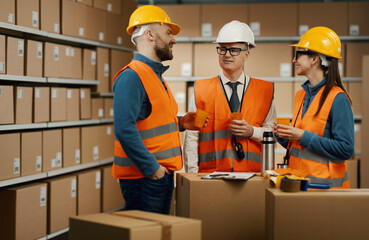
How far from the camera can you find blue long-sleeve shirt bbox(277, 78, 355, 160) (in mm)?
2256

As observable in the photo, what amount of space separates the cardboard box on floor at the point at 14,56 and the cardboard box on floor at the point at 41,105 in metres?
0.26

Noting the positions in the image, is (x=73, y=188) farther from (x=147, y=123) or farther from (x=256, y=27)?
(x=256, y=27)

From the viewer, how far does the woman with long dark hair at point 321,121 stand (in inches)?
90.0

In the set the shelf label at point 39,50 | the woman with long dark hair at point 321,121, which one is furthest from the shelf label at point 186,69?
the woman with long dark hair at point 321,121

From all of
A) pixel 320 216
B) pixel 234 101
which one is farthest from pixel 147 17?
pixel 320 216

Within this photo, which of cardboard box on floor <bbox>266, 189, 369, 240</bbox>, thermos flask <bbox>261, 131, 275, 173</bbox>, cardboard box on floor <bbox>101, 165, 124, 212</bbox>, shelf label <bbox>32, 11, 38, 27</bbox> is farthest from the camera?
cardboard box on floor <bbox>101, 165, 124, 212</bbox>

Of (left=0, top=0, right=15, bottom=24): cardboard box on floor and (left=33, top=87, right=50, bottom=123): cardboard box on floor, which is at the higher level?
(left=0, top=0, right=15, bottom=24): cardboard box on floor

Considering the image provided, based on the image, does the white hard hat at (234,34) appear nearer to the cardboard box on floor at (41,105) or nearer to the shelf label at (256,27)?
the cardboard box on floor at (41,105)

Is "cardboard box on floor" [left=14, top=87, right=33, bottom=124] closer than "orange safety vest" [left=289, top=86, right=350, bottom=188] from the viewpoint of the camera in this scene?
No

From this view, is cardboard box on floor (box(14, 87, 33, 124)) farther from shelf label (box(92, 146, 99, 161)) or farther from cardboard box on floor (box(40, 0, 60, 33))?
shelf label (box(92, 146, 99, 161))

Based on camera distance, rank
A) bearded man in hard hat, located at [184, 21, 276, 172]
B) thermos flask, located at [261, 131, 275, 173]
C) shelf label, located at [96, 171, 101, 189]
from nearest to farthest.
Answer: thermos flask, located at [261, 131, 275, 173]
bearded man in hard hat, located at [184, 21, 276, 172]
shelf label, located at [96, 171, 101, 189]

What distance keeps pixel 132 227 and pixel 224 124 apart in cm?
143

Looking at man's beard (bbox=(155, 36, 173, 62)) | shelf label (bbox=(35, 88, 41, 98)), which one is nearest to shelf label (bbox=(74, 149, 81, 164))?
shelf label (bbox=(35, 88, 41, 98))

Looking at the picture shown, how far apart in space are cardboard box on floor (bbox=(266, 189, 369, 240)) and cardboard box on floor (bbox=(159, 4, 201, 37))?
3.74m
